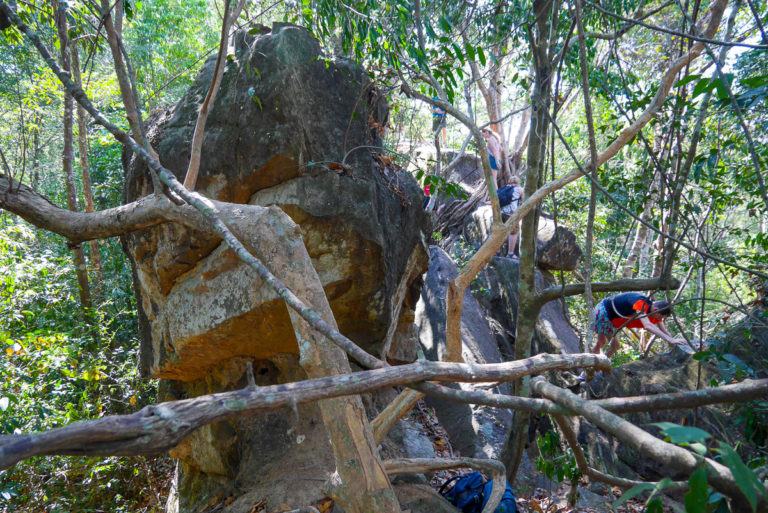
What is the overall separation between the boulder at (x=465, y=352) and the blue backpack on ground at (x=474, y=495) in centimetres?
143

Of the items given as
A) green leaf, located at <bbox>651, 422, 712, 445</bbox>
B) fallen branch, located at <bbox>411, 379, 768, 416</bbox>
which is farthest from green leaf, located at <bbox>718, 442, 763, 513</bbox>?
fallen branch, located at <bbox>411, 379, 768, 416</bbox>

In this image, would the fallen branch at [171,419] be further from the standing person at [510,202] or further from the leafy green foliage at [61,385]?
the standing person at [510,202]

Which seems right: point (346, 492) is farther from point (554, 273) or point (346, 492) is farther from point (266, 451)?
point (554, 273)

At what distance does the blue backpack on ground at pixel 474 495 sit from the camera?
146 inches

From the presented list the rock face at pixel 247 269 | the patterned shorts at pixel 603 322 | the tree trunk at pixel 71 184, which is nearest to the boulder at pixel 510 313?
the patterned shorts at pixel 603 322

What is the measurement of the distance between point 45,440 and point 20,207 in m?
3.46

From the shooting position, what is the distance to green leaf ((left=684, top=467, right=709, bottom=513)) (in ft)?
3.67

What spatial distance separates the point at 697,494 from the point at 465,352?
6.47 meters

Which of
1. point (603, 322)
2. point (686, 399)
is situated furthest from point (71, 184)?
point (686, 399)

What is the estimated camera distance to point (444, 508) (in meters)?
3.74

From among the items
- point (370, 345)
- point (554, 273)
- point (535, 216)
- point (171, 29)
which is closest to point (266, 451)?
point (370, 345)

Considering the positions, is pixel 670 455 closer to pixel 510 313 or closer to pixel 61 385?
pixel 61 385

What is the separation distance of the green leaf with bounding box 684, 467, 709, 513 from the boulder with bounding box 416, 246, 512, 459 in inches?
172

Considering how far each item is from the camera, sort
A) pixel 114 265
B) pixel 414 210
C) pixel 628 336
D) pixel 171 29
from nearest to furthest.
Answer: pixel 414 210
pixel 114 265
pixel 628 336
pixel 171 29
